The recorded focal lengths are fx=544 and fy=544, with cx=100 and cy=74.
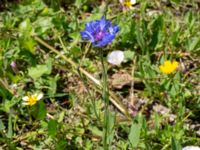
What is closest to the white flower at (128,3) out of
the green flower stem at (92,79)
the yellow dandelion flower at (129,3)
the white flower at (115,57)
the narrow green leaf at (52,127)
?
the yellow dandelion flower at (129,3)

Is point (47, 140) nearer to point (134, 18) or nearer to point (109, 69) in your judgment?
point (109, 69)

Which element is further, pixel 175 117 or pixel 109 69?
pixel 109 69

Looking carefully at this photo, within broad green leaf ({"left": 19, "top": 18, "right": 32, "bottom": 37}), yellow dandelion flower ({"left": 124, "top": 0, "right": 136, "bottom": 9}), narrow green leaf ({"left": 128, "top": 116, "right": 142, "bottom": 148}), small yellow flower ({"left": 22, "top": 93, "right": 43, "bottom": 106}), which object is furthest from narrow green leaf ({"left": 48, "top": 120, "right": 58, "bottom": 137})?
yellow dandelion flower ({"left": 124, "top": 0, "right": 136, "bottom": 9})

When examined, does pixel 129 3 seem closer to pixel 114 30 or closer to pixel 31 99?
pixel 31 99

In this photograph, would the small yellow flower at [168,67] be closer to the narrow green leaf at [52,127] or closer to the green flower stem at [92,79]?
the green flower stem at [92,79]

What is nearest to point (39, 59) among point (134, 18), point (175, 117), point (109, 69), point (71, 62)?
point (71, 62)

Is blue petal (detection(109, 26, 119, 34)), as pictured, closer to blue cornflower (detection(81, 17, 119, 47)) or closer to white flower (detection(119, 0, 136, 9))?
blue cornflower (detection(81, 17, 119, 47))
